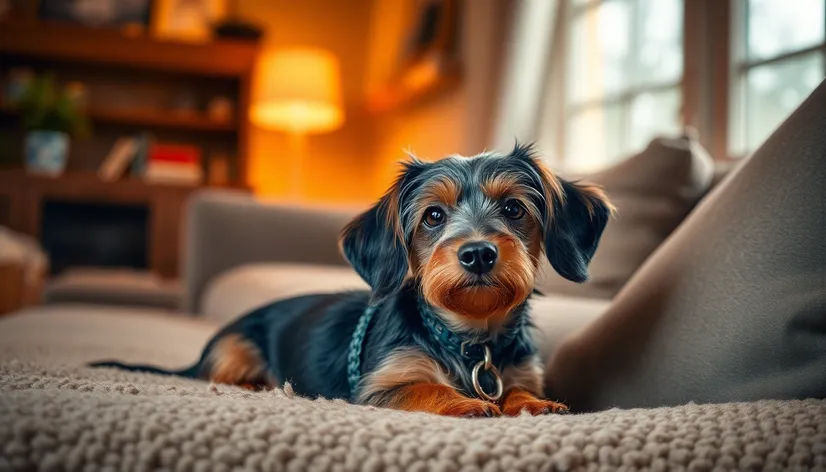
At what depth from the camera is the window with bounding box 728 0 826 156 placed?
8.40ft

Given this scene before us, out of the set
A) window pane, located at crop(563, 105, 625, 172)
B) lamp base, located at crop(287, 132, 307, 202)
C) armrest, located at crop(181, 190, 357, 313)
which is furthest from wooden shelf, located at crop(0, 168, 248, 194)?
window pane, located at crop(563, 105, 625, 172)

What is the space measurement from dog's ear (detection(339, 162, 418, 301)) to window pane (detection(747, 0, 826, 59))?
2084mm

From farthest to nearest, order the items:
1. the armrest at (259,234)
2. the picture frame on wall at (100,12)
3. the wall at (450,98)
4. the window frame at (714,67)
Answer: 1. the picture frame on wall at (100,12)
2. the wall at (450,98)
3. the armrest at (259,234)
4. the window frame at (714,67)

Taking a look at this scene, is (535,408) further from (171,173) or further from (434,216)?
(171,173)

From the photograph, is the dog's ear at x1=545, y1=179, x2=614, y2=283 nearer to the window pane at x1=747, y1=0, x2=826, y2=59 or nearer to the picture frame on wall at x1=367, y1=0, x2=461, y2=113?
the window pane at x1=747, y1=0, x2=826, y2=59

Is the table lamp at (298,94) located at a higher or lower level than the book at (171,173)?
higher

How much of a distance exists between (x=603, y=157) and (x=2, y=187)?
441 centimetres

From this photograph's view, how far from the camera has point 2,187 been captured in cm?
547

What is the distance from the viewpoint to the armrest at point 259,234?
3.10 metres

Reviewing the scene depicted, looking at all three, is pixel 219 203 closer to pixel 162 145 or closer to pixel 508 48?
pixel 508 48

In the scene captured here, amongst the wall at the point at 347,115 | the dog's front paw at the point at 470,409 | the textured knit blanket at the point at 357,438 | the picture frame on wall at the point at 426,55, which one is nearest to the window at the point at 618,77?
the picture frame on wall at the point at 426,55

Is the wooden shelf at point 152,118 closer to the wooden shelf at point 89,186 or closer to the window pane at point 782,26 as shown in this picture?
the wooden shelf at point 89,186

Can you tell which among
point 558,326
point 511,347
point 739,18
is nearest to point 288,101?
point 739,18

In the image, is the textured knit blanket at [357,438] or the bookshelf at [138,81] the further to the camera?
the bookshelf at [138,81]
